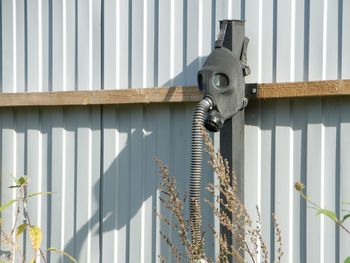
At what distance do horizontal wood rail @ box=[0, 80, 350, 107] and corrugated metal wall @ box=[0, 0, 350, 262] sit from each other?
0.25 ft

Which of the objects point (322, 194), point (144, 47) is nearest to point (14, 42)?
point (144, 47)

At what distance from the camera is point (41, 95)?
4465 mm

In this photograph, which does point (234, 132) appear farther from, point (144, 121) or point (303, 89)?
point (144, 121)

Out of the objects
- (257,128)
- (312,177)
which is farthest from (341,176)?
(257,128)

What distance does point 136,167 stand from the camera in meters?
4.20

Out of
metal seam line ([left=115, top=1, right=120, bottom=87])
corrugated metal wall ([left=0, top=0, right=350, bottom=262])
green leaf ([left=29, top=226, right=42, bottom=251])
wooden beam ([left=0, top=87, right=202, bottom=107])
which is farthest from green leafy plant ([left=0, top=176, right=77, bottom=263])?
metal seam line ([left=115, top=1, right=120, bottom=87])

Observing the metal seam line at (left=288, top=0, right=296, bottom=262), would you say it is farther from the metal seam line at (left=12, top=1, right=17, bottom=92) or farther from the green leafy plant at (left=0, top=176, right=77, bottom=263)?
the metal seam line at (left=12, top=1, right=17, bottom=92)

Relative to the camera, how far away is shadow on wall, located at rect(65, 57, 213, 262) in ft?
13.3

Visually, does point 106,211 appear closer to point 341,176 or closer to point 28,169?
point 28,169

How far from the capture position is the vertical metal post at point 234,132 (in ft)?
12.0

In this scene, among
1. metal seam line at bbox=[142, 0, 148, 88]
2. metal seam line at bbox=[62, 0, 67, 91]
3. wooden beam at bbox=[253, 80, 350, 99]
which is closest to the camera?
wooden beam at bbox=[253, 80, 350, 99]

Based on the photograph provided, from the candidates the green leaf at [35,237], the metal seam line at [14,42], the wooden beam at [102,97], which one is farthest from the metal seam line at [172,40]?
the metal seam line at [14,42]

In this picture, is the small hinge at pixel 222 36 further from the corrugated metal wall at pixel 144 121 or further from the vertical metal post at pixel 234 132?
the corrugated metal wall at pixel 144 121

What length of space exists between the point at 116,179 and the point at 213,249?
0.70m
